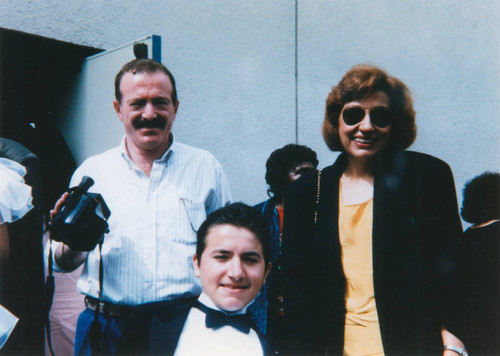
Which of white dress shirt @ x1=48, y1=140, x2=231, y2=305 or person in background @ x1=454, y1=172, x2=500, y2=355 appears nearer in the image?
person in background @ x1=454, y1=172, x2=500, y2=355

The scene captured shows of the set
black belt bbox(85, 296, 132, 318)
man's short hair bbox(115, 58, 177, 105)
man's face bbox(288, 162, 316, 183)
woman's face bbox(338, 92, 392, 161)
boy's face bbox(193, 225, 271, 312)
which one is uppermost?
man's short hair bbox(115, 58, 177, 105)

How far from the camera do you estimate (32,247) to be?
1456 mm

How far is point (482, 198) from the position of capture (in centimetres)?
198

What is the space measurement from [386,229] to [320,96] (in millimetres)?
2342

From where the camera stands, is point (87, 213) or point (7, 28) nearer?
point (87, 213)

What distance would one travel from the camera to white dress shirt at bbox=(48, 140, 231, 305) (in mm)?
1530

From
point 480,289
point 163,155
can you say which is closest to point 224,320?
point 163,155

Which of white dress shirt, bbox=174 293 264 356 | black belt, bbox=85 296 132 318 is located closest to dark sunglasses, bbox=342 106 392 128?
white dress shirt, bbox=174 293 264 356

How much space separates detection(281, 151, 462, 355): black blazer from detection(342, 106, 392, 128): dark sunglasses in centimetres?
12

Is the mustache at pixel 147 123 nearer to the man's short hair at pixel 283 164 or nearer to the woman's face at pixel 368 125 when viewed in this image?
the woman's face at pixel 368 125

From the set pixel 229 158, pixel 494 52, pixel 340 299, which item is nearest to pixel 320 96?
pixel 229 158

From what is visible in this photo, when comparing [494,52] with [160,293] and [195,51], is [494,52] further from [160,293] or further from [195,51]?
[160,293]

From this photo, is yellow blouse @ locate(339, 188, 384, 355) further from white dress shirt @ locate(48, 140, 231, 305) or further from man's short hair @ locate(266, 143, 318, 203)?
man's short hair @ locate(266, 143, 318, 203)

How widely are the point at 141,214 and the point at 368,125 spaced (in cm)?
89
